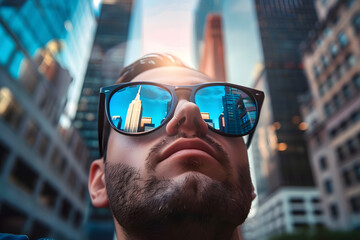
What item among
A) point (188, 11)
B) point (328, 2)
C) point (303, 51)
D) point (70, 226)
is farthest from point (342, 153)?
point (70, 226)

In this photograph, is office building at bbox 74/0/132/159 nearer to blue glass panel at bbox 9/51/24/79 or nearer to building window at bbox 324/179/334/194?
blue glass panel at bbox 9/51/24/79

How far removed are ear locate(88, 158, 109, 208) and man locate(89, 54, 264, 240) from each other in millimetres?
16

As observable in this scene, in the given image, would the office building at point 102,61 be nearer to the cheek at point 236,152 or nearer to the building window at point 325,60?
the cheek at point 236,152

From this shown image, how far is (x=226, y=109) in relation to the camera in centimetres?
135

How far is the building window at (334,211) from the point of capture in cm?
2563

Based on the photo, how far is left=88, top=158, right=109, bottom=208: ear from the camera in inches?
63.0

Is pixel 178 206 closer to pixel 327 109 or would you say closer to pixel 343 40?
pixel 343 40

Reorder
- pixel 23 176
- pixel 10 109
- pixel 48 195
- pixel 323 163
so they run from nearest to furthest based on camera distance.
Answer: pixel 10 109 → pixel 23 176 → pixel 48 195 → pixel 323 163

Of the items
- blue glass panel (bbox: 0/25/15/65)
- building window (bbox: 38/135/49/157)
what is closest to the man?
blue glass panel (bbox: 0/25/15/65)

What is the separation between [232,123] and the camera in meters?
1.35

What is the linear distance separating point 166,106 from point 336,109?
31.9 m

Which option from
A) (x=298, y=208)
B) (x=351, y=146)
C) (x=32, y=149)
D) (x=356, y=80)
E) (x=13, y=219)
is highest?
(x=32, y=149)

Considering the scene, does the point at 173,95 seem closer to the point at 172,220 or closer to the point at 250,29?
the point at 172,220

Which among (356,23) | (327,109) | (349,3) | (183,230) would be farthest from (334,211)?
(183,230)
